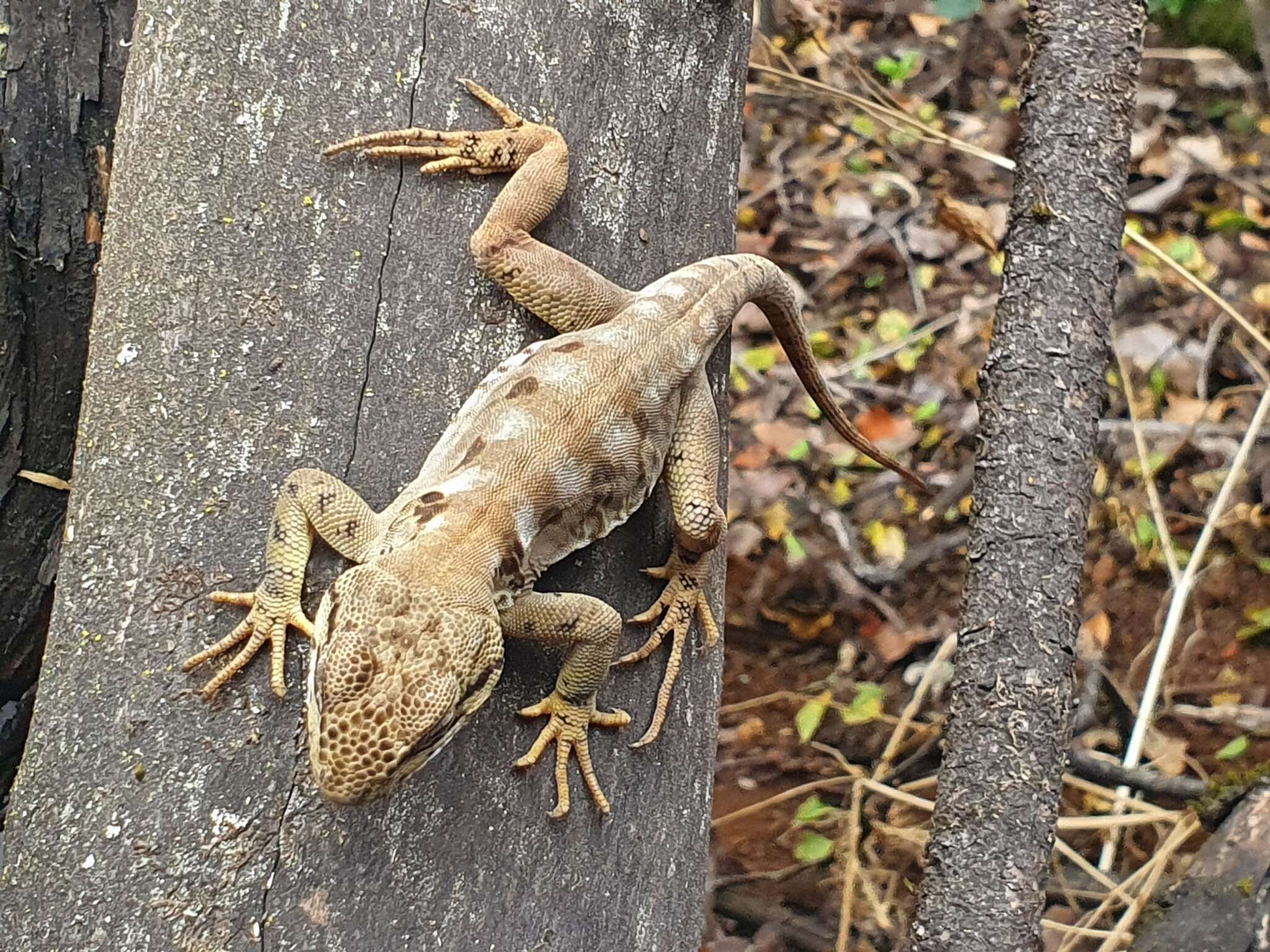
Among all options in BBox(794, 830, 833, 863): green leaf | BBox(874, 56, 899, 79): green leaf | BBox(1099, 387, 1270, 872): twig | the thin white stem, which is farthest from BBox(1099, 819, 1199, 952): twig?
BBox(874, 56, 899, 79): green leaf

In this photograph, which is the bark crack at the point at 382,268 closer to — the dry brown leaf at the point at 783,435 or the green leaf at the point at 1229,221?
the dry brown leaf at the point at 783,435

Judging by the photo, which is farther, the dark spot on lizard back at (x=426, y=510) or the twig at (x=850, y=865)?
the twig at (x=850, y=865)

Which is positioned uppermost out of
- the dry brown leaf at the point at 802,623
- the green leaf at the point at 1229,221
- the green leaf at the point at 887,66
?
the green leaf at the point at 887,66

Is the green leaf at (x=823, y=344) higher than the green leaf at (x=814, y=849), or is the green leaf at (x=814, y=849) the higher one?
the green leaf at (x=823, y=344)

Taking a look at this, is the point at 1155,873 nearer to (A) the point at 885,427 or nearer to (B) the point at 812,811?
(B) the point at 812,811

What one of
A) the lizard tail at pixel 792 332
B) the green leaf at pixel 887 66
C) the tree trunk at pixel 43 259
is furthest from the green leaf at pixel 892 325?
the tree trunk at pixel 43 259

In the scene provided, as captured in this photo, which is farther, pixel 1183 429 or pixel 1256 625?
pixel 1183 429

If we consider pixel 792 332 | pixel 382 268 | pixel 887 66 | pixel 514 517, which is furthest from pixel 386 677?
pixel 887 66
